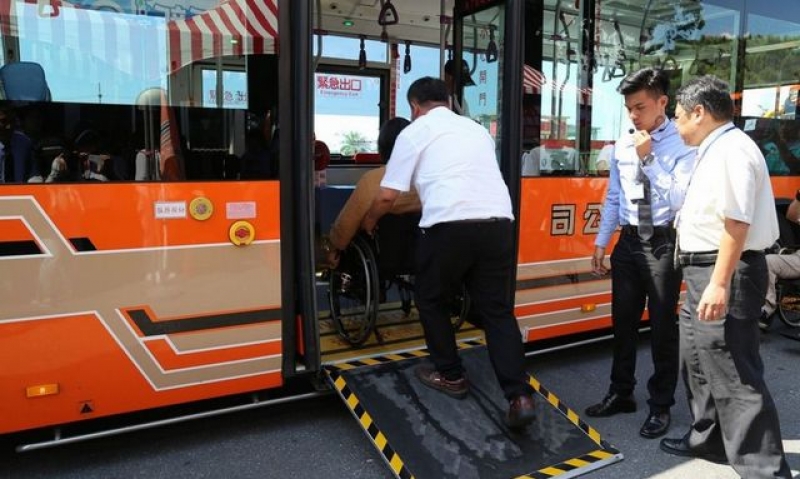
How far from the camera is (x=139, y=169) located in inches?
106

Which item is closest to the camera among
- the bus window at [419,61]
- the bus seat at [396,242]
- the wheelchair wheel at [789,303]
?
the bus seat at [396,242]

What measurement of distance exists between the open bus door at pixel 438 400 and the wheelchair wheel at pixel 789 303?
9.72 ft

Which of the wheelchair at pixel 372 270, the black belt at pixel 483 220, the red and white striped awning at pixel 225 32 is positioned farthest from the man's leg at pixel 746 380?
the red and white striped awning at pixel 225 32

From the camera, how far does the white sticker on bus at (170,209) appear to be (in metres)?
2.72

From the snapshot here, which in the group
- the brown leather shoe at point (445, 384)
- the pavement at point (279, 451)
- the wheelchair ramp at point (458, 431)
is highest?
the brown leather shoe at point (445, 384)

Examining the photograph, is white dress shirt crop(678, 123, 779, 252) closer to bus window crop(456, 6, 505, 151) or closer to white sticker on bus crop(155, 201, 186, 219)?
bus window crop(456, 6, 505, 151)

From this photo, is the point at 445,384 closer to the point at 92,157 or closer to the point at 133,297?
the point at 133,297

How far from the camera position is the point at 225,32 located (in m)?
2.81

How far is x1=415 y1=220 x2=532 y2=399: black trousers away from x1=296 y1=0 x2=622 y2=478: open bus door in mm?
217

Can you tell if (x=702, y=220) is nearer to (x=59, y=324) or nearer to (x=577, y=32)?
(x=577, y=32)

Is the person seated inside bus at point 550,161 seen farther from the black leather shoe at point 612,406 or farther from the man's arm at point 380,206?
the black leather shoe at point 612,406

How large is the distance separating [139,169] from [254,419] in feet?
5.04

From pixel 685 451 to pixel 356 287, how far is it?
6.84ft

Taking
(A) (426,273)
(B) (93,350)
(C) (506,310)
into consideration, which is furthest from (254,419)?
(C) (506,310)
